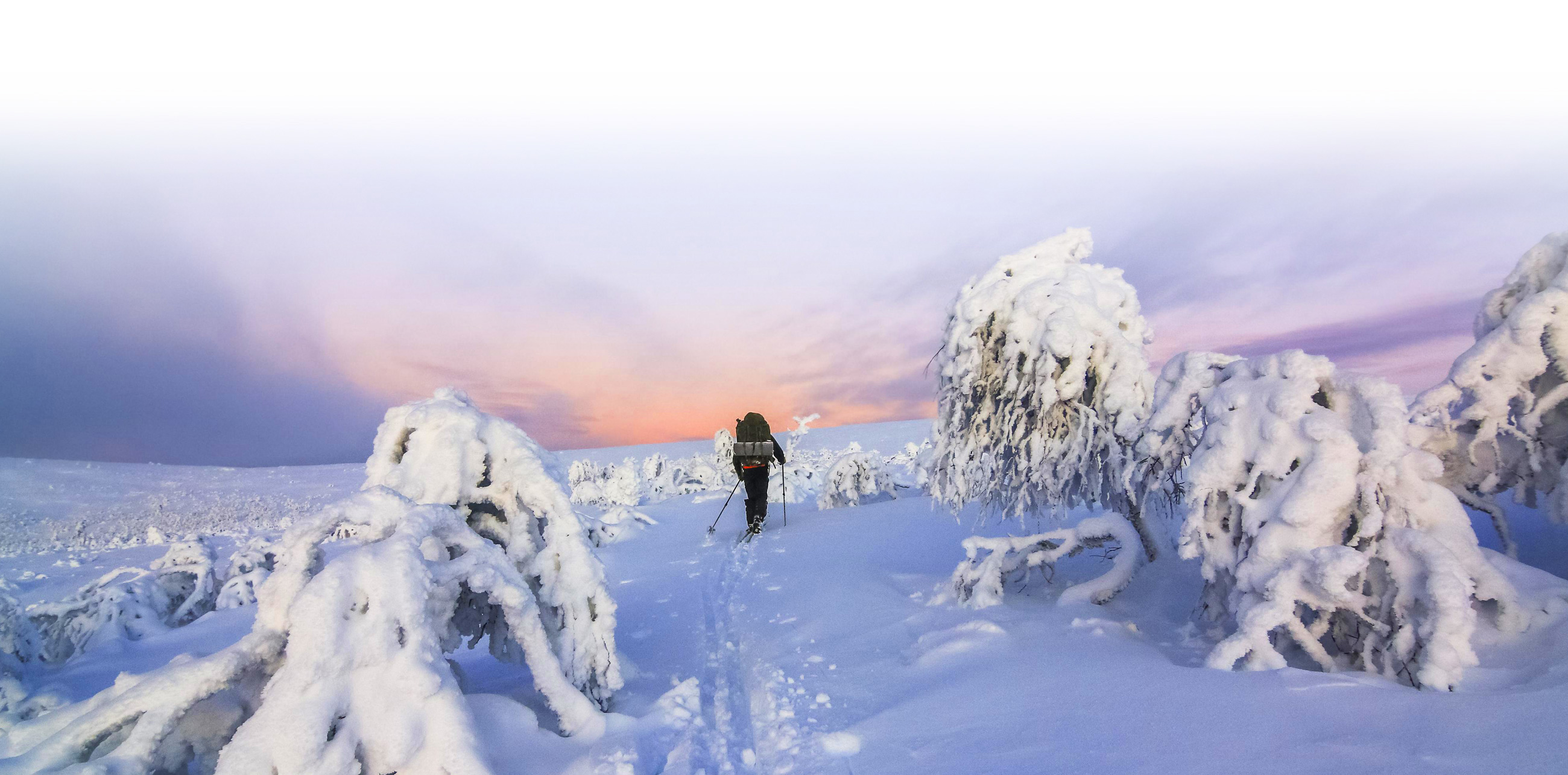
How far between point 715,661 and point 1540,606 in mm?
5255

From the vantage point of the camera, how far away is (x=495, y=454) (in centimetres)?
427

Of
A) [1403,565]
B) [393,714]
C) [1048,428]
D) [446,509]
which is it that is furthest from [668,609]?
[1403,565]

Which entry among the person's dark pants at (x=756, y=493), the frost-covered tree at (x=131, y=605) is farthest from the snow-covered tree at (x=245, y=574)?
the person's dark pants at (x=756, y=493)

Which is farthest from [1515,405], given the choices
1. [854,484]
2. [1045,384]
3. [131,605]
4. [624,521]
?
[624,521]

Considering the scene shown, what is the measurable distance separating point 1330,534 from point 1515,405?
2.01 meters

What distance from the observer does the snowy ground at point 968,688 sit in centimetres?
251

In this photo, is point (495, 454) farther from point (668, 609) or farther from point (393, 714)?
point (668, 609)

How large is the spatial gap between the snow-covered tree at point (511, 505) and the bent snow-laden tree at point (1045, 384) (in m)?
5.46

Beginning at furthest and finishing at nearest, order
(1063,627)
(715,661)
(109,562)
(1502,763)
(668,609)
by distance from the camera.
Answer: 1. (109,562)
2. (668,609)
3. (715,661)
4. (1063,627)
5. (1502,763)

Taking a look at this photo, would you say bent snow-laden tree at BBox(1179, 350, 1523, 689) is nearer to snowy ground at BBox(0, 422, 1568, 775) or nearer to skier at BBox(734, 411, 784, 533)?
snowy ground at BBox(0, 422, 1568, 775)

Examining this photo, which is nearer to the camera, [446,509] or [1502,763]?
[1502,763]

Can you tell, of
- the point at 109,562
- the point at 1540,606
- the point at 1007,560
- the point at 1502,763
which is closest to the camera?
the point at 1502,763

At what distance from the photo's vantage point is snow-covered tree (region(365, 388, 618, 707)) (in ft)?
12.9

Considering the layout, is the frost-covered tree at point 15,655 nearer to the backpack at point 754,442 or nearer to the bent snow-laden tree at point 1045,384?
the bent snow-laden tree at point 1045,384
